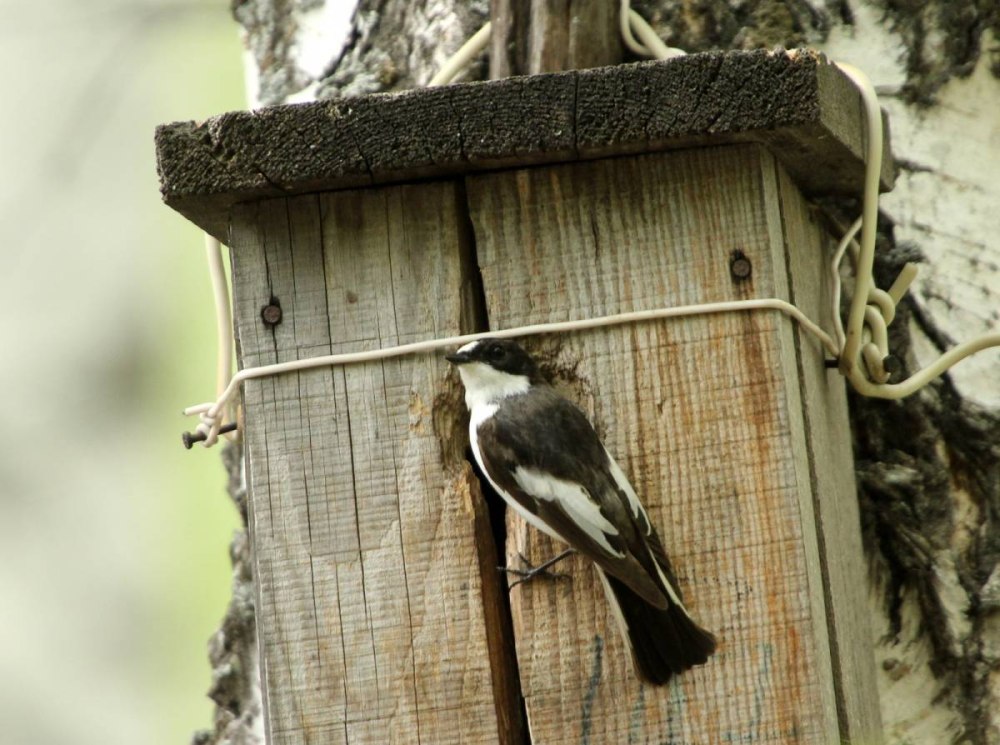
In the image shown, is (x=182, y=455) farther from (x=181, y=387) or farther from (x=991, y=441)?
(x=991, y=441)

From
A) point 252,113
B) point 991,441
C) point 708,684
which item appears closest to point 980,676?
point 991,441

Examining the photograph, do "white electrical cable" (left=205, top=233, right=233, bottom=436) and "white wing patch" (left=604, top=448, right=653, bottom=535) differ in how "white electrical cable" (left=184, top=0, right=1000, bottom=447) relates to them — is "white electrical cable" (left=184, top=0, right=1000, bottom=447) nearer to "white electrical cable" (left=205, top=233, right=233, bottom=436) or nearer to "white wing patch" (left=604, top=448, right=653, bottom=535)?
"white electrical cable" (left=205, top=233, right=233, bottom=436)

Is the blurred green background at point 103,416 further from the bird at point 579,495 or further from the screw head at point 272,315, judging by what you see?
the bird at point 579,495

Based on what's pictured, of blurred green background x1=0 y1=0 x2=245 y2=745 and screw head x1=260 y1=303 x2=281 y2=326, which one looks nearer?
screw head x1=260 y1=303 x2=281 y2=326

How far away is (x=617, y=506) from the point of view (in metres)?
2.21

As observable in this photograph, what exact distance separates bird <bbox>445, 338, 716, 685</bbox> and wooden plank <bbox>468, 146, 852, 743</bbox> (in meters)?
0.05

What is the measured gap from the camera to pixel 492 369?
89.0 inches

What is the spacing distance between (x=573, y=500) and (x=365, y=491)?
0.35 meters

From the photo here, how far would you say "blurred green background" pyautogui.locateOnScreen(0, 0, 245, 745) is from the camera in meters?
4.75

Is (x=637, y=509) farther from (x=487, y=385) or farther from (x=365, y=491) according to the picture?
(x=365, y=491)

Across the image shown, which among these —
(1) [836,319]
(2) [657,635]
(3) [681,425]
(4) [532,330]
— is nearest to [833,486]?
(1) [836,319]

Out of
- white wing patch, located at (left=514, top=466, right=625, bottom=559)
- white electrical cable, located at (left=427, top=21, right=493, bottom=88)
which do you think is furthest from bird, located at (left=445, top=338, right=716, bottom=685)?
white electrical cable, located at (left=427, top=21, right=493, bottom=88)

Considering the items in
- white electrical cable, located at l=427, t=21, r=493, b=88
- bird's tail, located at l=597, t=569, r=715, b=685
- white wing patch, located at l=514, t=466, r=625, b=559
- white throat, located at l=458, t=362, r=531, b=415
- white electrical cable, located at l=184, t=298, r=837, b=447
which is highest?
white electrical cable, located at l=427, t=21, r=493, b=88

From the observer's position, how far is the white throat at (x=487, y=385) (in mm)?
2221
